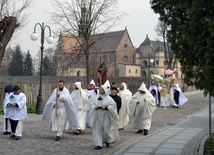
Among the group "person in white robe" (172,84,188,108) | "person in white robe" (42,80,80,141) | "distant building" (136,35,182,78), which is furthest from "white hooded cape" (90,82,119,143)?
"distant building" (136,35,182,78)

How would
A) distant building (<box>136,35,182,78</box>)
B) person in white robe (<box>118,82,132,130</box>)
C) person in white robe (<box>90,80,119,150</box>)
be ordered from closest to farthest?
1. person in white robe (<box>90,80,119,150</box>)
2. person in white robe (<box>118,82,132,130</box>)
3. distant building (<box>136,35,182,78</box>)

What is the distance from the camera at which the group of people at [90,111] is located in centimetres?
1186

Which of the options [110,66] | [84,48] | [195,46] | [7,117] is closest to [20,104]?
[7,117]

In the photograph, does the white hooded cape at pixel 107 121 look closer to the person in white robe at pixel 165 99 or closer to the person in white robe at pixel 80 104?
the person in white robe at pixel 80 104

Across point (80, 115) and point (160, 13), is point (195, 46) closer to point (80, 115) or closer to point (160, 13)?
point (160, 13)

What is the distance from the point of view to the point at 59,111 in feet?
43.8

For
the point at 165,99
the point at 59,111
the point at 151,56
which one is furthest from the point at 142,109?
the point at 151,56

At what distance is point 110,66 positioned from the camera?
9025cm

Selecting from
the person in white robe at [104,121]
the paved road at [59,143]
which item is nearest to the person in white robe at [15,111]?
the paved road at [59,143]

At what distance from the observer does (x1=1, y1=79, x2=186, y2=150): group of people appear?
38.9 feet

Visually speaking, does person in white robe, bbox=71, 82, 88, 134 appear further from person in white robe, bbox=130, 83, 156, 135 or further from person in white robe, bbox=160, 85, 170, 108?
person in white robe, bbox=160, 85, 170, 108

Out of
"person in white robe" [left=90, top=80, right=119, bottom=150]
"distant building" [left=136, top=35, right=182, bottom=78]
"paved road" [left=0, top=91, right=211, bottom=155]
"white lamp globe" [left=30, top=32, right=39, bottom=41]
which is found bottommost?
"paved road" [left=0, top=91, right=211, bottom=155]

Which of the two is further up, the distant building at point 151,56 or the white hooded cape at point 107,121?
the distant building at point 151,56

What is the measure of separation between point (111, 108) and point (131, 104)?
404 cm
